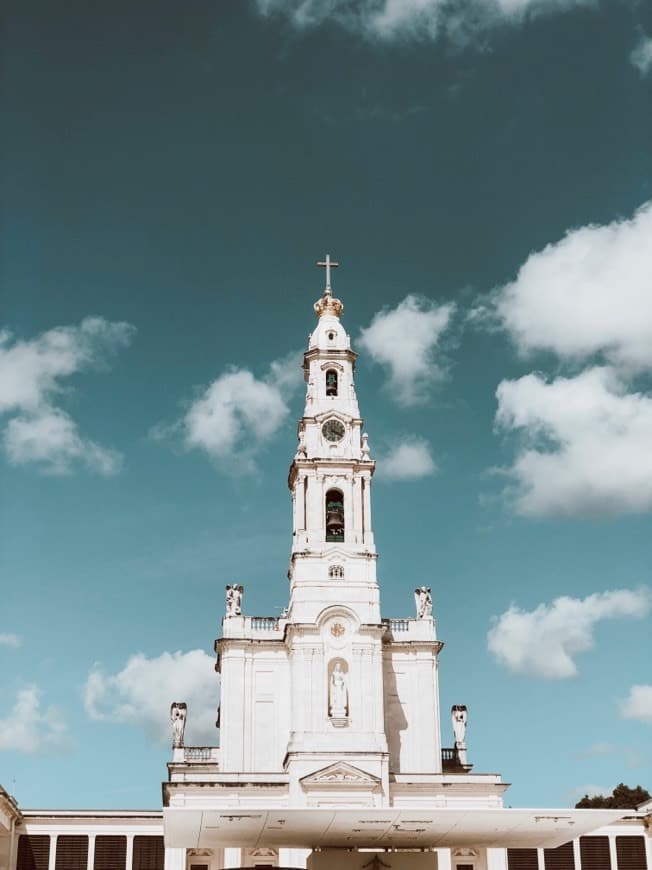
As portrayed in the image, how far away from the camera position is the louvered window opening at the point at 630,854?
56.1 m

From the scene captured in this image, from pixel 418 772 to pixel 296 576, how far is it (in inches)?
441

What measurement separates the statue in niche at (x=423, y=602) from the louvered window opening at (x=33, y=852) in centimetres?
2162

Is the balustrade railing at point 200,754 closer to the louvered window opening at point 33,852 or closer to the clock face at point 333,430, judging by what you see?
the louvered window opening at point 33,852

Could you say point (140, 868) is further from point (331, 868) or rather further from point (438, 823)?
point (438, 823)

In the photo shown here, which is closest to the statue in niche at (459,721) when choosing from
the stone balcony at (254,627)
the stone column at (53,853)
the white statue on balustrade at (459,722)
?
the white statue on balustrade at (459,722)

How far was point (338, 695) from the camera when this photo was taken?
178 ft

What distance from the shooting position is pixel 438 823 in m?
37.4

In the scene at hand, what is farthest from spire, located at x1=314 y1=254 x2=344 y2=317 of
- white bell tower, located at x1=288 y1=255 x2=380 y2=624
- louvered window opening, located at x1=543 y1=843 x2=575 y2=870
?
louvered window opening, located at x1=543 y1=843 x2=575 y2=870

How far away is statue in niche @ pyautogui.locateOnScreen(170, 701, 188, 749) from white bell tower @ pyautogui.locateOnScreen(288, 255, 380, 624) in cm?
706

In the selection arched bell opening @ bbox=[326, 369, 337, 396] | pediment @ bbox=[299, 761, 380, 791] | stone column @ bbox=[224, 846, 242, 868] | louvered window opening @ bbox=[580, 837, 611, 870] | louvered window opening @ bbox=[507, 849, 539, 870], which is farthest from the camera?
arched bell opening @ bbox=[326, 369, 337, 396]

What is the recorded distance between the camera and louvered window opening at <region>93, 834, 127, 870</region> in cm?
5438

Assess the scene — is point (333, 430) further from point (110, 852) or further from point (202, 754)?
point (110, 852)

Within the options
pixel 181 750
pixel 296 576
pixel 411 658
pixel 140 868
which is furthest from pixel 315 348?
pixel 140 868

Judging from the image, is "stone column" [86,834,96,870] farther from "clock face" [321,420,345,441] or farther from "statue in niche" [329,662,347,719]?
"clock face" [321,420,345,441]
